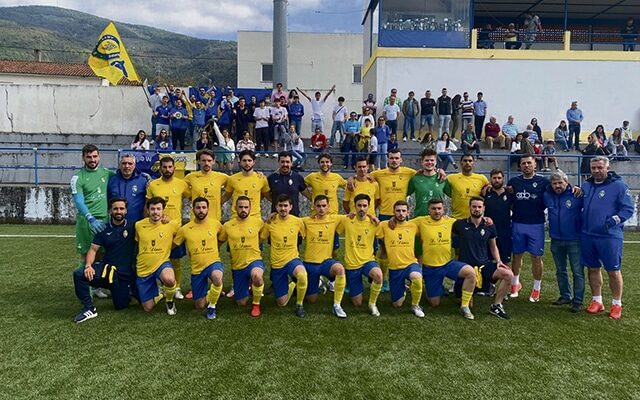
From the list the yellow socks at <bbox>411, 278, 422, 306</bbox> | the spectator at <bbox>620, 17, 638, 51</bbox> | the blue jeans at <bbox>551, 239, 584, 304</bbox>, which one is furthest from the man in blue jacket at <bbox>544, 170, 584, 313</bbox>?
the spectator at <bbox>620, 17, 638, 51</bbox>

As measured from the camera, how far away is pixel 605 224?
244 inches

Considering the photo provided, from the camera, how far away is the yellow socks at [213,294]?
6.18m

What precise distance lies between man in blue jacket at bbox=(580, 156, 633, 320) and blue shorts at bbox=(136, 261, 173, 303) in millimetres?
5137

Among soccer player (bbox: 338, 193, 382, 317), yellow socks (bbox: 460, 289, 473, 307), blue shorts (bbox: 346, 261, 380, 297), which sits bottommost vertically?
yellow socks (bbox: 460, 289, 473, 307)

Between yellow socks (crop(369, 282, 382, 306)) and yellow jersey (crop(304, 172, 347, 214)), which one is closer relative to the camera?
yellow socks (crop(369, 282, 382, 306))

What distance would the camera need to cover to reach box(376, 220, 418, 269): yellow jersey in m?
6.52

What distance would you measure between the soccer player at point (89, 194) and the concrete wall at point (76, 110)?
45.7ft

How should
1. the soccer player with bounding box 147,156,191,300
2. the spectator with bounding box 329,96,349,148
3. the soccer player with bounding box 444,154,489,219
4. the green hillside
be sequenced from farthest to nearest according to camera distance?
the green hillside < the spectator with bounding box 329,96,349,148 < the soccer player with bounding box 444,154,489,219 < the soccer player with bounding box 147,156,191,300

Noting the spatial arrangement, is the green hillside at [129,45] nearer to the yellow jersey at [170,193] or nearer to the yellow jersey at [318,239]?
the yellow jersey at [170,193]

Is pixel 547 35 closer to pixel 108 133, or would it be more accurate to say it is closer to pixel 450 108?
pixel 450 108

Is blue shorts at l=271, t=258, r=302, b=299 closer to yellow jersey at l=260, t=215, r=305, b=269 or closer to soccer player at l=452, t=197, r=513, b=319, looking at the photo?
yellow jersey at l=260, t=215, r=305, b=269

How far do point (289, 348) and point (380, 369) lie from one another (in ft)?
3.24

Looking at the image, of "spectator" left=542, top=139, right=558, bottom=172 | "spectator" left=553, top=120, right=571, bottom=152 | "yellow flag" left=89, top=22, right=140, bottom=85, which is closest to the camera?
"spectator" left=542, top=139, right=558, bottom=172

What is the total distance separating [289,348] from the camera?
17.1ft
